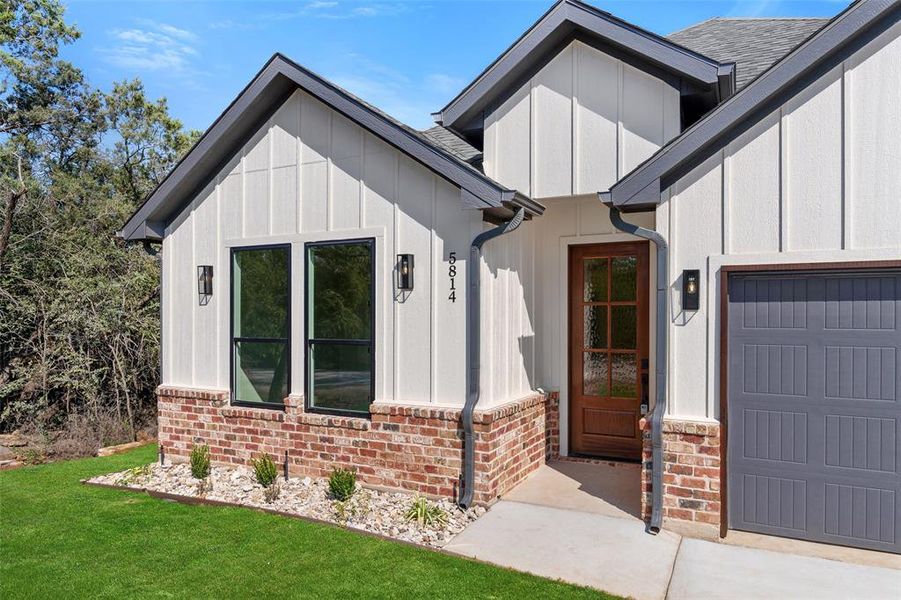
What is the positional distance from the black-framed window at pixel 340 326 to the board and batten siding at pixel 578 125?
6.10 ft

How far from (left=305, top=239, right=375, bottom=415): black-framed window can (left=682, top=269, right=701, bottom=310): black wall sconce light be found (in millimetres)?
3126


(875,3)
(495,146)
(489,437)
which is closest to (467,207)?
(495,146)

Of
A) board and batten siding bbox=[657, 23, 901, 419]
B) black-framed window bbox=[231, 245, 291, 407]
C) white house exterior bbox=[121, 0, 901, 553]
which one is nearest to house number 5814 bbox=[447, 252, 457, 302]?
white house exterior bbox=[121, 0, 901, 553]

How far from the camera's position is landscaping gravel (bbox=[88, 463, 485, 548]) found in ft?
17.5

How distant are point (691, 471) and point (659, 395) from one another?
68cm

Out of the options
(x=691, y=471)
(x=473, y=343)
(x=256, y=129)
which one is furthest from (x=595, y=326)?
(x=256, y=129)

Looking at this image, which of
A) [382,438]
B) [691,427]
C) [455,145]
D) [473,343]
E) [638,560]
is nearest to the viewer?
[638,560]

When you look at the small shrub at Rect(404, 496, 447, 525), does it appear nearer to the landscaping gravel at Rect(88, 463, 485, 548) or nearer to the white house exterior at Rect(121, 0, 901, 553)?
the landscaping gravel at Rect(88, 463, 485, 548)

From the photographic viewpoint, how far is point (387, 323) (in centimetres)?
634

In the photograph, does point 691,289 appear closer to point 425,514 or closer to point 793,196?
point 793,196

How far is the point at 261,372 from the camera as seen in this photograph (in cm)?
718

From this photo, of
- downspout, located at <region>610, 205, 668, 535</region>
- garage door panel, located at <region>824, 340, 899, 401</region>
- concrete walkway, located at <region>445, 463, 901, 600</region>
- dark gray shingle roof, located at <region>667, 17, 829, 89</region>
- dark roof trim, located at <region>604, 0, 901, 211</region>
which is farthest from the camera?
dark gray shingle roof, located at <region>667, 17, 829, 89</region>

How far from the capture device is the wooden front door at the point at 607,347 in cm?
705

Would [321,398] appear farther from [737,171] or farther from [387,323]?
[737,171]
